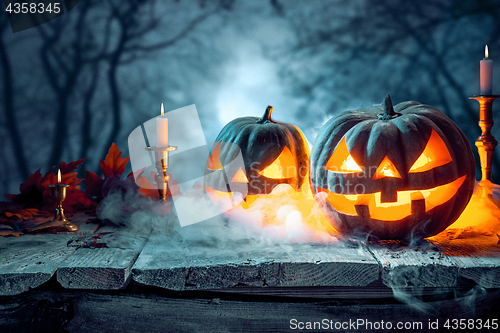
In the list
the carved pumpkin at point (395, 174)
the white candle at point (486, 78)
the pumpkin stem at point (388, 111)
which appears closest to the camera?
the carved pumpkin at point (395, 174)

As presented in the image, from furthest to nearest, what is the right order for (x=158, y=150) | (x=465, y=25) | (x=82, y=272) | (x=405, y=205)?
(x=465, y=25) < (x=158, y=150) < (x=405, y=205) < (x=82, y=272)

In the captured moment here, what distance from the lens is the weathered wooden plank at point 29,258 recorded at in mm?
917

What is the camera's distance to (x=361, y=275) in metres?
0.94

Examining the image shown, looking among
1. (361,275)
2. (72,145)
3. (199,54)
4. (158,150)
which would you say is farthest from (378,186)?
(72,145)

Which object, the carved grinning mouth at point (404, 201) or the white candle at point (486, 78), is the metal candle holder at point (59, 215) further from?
the white candle at point (486, 78)

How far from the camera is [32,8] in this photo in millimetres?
1966

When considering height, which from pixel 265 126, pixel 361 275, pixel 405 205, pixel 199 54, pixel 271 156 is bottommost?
pixel 361 275

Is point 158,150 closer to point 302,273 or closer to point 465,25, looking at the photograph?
point 302,273

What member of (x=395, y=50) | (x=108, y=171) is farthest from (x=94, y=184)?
(x=395, y=50)

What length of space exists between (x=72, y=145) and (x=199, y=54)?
85 centimetres

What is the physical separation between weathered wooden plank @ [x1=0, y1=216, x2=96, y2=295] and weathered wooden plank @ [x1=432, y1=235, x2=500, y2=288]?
1028 mm

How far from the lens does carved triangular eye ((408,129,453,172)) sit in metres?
1.04

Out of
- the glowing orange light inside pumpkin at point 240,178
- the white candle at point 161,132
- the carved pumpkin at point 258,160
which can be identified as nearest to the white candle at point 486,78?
the carved pumpkin at point 258,160

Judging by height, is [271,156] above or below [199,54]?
below
